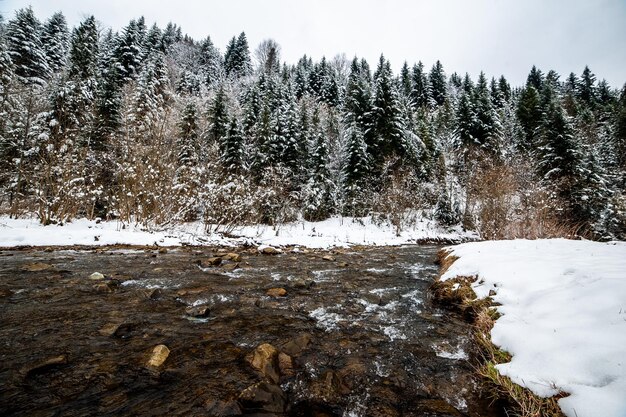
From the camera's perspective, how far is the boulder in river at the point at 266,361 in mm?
2629

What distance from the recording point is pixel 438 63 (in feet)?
197

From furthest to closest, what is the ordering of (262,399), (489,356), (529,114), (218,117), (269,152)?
(529,114)
(218,117)
(269,152)
(489,356)
(262,399)

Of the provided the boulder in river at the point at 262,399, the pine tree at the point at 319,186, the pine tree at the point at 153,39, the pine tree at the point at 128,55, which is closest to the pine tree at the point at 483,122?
the pine tree at the point at 319,186

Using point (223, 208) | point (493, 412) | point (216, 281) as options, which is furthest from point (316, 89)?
point (493, 412)

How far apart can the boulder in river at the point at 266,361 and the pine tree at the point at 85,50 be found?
31.4 metres

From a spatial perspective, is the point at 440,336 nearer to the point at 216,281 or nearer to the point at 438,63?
the point at 216,281

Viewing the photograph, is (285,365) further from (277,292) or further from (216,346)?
(277,292)

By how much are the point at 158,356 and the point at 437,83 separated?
68048 mm

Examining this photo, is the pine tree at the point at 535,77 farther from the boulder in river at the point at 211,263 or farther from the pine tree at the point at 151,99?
the boulder in river at the point at 211,263

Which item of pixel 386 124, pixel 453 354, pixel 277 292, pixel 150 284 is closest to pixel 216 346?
pixel 277 292

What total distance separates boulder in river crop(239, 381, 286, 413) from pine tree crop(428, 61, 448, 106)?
212 ft

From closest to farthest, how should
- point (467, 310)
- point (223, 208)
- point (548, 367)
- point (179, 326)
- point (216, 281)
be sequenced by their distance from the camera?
point (548, 367), point (179, 326), point (467, 310), point (216, 281), point (223, 208)

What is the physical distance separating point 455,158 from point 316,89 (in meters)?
29.6

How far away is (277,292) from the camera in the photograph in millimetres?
5230
